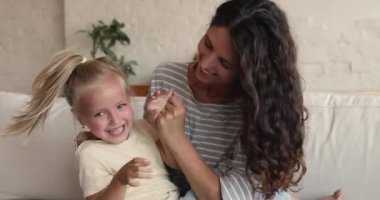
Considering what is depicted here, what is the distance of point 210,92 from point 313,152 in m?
0.39

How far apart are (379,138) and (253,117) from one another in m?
0.51

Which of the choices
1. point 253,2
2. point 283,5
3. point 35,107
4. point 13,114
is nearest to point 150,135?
point 35,107

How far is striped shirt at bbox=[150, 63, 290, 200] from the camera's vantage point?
1.31m

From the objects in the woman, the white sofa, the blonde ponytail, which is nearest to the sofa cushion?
the white sofa

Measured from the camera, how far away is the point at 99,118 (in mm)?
1236

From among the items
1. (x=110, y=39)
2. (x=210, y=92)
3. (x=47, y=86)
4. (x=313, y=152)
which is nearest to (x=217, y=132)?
(x=210, y=92)

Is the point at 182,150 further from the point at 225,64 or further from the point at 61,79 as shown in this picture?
the point at 61,79

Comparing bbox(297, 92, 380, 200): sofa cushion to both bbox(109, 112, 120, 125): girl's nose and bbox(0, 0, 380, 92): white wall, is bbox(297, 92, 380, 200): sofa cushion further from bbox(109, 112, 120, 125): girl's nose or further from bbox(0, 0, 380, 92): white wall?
bbox(0, 0, 380, 92): white wall

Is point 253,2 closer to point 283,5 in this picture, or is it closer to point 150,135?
point 150,135

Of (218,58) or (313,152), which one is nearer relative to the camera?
(218,58)

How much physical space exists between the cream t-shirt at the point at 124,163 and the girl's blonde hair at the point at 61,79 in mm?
127

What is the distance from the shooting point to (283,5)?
2492mm

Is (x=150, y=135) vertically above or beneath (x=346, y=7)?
beneath

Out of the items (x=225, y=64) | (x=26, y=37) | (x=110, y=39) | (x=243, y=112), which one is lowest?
(x=26, y=37)
